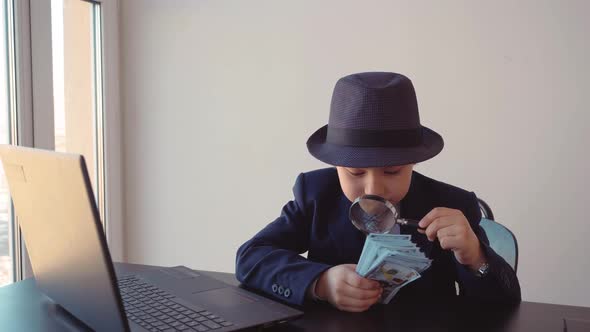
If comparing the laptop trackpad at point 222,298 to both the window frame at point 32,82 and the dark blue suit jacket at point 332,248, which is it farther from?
the window frame at point 32,82

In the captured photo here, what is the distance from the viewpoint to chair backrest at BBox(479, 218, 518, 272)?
1.48 metres

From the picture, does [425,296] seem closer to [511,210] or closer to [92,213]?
[92,213]

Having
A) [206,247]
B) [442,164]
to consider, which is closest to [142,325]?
[442,164]

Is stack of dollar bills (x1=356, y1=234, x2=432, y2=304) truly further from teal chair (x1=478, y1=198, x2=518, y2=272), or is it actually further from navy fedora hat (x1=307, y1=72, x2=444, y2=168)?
teal chair (x1=478, y1=198, x2=518, y2=272)

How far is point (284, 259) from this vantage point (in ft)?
4.04

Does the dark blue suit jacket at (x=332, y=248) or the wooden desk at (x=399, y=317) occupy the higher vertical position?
the dark blue suit jacket at (x=332, y=248)

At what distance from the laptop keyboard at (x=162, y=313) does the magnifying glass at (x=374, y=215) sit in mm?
381

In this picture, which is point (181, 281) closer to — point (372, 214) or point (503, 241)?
point (372, 214)

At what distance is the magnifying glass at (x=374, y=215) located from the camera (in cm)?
117

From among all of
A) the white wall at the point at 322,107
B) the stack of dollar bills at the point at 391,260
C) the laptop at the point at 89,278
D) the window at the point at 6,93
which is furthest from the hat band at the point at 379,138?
the window at the point at 6,93

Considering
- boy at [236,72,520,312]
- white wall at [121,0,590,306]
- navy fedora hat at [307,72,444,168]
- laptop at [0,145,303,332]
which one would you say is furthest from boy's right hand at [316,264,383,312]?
white wall at [121,0,590,306]

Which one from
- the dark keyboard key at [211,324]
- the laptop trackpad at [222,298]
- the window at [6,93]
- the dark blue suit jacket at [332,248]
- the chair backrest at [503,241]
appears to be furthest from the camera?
the window at [6,93]

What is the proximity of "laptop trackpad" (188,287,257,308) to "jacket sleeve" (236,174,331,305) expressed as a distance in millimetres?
75

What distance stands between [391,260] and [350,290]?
0.38 ft
